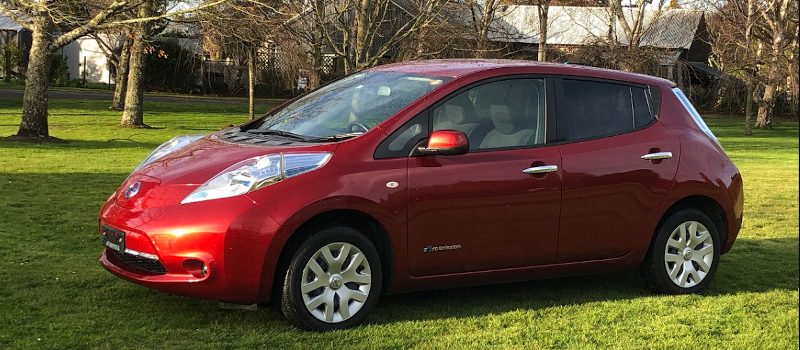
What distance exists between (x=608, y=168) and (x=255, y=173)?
8.18 feet

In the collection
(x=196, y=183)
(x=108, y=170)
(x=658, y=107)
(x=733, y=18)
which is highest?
(x=733, y=18)

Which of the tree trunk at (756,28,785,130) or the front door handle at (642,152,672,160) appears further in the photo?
the tree trunk at (756,28,785,130)

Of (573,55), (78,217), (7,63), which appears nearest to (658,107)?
(78,217)

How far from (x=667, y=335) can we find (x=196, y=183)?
3019mm

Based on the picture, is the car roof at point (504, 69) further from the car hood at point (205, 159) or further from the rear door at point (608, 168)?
the car hood at point (205, 159)

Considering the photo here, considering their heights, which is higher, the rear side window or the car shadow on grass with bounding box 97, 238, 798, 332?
the rear side window

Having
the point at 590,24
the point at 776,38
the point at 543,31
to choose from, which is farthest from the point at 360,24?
the point at 776,38

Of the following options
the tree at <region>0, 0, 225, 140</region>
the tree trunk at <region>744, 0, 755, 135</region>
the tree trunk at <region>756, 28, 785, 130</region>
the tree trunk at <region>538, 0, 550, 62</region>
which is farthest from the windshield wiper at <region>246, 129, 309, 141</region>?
the tree trunk at <region>756, 28, 785, 130</region>

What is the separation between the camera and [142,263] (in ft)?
17.4

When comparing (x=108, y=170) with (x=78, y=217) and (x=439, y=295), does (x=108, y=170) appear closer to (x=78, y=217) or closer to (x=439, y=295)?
(x=78, y=217)

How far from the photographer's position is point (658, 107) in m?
6.66

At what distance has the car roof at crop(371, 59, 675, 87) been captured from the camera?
6098 mm

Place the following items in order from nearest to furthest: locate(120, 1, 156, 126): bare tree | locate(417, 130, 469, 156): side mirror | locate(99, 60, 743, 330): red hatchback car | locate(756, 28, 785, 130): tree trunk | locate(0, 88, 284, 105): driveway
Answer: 1. locate(99, 60, 743, 330): red hatchback car
2. locate(417, 130, 469, 156): side mirror
3. locate(120, 1, 156, 126): bare tree
4. locate(0, 88, 284, 105): driveway
5. locate(756, 28, 785, 130): tree trunk

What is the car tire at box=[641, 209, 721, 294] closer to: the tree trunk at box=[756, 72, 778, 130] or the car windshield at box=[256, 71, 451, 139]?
the car windshield at box=[256, 71, 451, 139]
